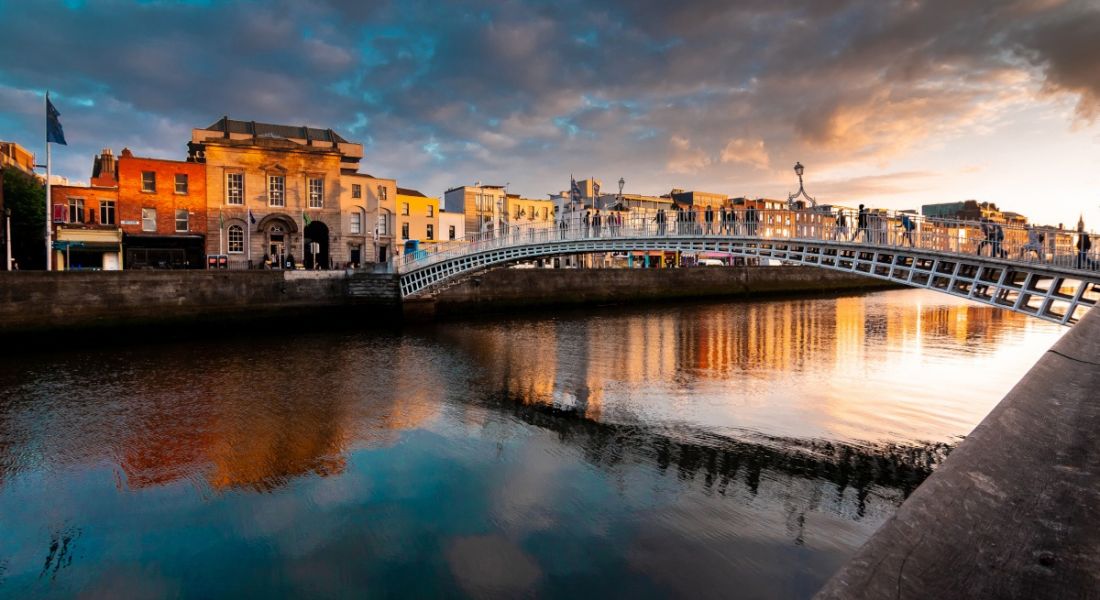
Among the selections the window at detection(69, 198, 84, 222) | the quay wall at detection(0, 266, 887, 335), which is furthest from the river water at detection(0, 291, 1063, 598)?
the window at detection(69, 198, 84, 222)

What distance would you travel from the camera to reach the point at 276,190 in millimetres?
33750

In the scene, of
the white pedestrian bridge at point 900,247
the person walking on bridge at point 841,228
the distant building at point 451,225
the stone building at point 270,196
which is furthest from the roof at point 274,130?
the person walking on bridge at point 841,228

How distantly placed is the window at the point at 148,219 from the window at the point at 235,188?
11.2ft

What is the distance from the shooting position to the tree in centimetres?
3022

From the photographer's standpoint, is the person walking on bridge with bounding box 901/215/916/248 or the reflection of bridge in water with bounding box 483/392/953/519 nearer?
the reflection of bridge in water with bounding box 483/392/953/519

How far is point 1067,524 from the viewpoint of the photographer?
5.05ft

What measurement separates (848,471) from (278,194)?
1280 inches

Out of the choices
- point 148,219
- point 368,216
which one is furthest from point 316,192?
point 148,219

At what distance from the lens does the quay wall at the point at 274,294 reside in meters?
20.9

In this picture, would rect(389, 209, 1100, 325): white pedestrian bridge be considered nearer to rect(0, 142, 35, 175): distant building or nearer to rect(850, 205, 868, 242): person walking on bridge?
rect(850, 205, 868, 242): person walking on bridge

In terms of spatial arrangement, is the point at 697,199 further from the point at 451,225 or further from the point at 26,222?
the point at 26,222

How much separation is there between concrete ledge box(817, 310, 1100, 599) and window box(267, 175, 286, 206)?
118ft

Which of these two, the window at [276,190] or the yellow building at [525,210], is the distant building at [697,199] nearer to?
the yellow building at [525,210]

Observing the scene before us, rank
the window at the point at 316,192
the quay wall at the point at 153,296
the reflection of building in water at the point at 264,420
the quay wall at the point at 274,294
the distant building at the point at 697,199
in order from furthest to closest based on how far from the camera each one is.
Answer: the distant building at the point at 697,199
the window at the point at 316,192
the quay wall at the point at 274,294
the quay wall at the point at 153,296
the reflection of building in water at the point at 264,420
